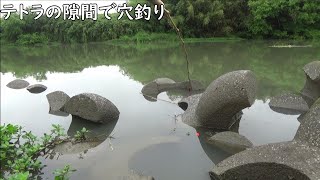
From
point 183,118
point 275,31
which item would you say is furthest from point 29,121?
point 275,31

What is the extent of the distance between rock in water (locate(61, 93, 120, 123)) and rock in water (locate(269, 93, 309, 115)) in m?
4.63

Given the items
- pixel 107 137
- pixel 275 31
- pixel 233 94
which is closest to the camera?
pixel 233 94

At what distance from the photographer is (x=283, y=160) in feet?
17.5

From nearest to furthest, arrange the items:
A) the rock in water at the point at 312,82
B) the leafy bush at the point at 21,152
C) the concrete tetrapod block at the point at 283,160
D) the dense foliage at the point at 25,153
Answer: the concrete tetrapod block at the point at 283,160, the dense foliage at the point at 25,153, the leafy bush at the point at 21,152, the rock in water at the point at 312,82

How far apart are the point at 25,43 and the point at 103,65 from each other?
72.2ft

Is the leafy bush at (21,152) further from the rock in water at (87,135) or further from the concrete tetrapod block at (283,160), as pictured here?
the concrete tetrapod block at (283,160)

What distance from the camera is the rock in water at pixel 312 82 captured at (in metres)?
9.70

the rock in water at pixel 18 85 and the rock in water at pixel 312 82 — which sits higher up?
the rock in water at pixel 312 82

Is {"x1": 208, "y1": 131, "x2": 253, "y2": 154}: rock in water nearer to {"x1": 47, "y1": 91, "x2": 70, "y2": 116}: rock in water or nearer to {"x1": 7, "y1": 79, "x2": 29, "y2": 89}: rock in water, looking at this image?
{"x1": 47, "y1": 91, "x2": 70, "y2": 116}: rock in water

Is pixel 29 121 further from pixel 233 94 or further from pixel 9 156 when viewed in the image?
pixel 233 94

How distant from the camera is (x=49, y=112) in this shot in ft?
33.7

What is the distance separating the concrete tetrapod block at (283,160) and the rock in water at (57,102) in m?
5.86

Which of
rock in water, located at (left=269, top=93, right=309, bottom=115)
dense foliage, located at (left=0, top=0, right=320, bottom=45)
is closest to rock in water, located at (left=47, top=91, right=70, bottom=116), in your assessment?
rock in water, located at (left=269, top=93, right=309, bottom=115)

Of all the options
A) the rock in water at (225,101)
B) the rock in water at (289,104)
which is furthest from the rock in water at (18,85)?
the rock in water at (289,104)
